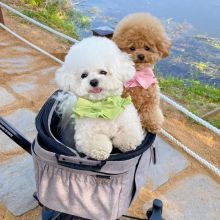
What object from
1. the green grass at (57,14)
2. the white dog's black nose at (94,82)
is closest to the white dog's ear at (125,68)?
the white dog's black nose at (94,82)

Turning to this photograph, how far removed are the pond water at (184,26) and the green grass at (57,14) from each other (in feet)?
0.59

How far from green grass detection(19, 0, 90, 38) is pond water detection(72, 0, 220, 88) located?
18cm

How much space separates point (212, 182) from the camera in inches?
98.7

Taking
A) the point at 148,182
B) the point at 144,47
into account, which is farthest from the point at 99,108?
the point at 148,182

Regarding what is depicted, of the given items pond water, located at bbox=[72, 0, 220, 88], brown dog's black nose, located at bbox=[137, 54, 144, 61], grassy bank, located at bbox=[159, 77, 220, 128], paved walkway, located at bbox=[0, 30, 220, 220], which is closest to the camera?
brown dog's black nose, located at bbox=[137, 54, 144, 61]

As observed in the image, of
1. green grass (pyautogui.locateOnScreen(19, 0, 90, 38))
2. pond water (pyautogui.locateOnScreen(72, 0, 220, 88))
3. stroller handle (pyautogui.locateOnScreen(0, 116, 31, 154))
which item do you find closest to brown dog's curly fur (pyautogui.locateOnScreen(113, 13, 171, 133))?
stroller handle (pyautogui.locateOnScreen(0, 116, 31, 154))

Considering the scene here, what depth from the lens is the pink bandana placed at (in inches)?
65.9

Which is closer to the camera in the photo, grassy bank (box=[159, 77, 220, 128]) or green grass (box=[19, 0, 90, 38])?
grassy bank (box=[159, 77, 220, 128])

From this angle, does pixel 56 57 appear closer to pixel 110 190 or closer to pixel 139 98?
pixel 139 98

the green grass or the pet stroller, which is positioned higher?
the pet stroller

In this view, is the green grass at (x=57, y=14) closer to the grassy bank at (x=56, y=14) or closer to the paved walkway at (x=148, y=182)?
the grassy bank at (x=56, y=14)

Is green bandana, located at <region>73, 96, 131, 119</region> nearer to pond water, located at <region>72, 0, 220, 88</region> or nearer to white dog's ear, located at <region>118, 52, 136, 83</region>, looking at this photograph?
white dog's ear, located at <region>118, 52, 136, 83</region>

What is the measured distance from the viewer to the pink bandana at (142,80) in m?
1.67

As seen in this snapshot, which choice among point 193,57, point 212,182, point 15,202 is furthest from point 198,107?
point 15,202
